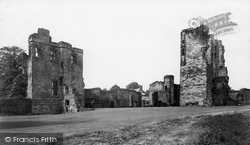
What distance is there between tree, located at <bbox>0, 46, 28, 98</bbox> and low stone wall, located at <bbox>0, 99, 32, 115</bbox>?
2167 millimetres

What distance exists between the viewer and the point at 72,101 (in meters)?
24.4

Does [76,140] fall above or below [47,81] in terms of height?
below

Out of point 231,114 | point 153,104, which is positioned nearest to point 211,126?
point 231,114

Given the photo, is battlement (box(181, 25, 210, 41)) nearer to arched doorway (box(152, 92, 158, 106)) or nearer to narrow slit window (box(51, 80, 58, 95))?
arched doorway (box(152, 92, 158, 106))

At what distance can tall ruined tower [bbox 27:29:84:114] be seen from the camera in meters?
23.9

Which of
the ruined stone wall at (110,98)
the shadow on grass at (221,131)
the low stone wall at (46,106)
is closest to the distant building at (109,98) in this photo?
the ruined stone wall at (110,98)

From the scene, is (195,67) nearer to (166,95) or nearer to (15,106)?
Result: (166,95)

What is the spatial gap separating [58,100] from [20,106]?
4.61 m

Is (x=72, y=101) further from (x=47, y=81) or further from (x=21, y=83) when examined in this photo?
(x=21, y=83)

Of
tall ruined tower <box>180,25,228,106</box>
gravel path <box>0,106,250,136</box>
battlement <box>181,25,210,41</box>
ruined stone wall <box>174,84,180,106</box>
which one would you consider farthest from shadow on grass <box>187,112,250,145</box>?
ruined stone wall <box>174,84,180,106</box>

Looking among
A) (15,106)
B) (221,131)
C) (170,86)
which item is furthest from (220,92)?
(15,106)

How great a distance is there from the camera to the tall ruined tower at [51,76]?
23.9 metres

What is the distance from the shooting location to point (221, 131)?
27.8ft

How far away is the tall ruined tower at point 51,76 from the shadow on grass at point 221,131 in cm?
1613
